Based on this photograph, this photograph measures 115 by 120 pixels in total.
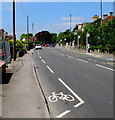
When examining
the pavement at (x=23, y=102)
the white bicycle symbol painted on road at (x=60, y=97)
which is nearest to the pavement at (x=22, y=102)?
the pavement at (x=23, y=102)

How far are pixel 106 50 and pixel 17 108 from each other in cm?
3169

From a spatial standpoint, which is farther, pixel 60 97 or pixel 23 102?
pixel 60 97

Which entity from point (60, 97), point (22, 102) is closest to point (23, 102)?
point (22, 102)

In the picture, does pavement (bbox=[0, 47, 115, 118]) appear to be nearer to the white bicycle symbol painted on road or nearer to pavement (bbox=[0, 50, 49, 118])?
pavement (bbox=[0, 50, 49, 118])

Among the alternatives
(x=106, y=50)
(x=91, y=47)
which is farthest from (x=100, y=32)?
(x=91, y=47)

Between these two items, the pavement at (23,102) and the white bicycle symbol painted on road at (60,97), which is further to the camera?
the white bicycle symbol painted on road at (60,97)

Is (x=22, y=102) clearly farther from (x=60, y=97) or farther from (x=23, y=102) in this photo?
(x=60, y=97)

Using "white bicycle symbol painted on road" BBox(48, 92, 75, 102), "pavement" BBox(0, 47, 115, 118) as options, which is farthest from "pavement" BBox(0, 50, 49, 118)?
"white bicycle symbol painted on road" BBox(48, 92, 75, 102)

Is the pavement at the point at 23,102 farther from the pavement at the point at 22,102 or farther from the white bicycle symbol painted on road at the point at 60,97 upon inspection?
the white bicycle symbol painted on road at the point at 60,97

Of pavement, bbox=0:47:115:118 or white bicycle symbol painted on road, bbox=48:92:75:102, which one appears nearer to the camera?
pavement, bbox=0:47:115:118

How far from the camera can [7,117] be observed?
232 inches

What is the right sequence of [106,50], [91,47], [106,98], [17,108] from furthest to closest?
[91,47], [106,50], [106,98], [17,108]

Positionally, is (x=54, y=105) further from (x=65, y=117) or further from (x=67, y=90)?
(x=67, y=90)

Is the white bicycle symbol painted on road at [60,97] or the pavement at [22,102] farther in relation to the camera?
the white bicycle symbol painted on road at [60,97]
